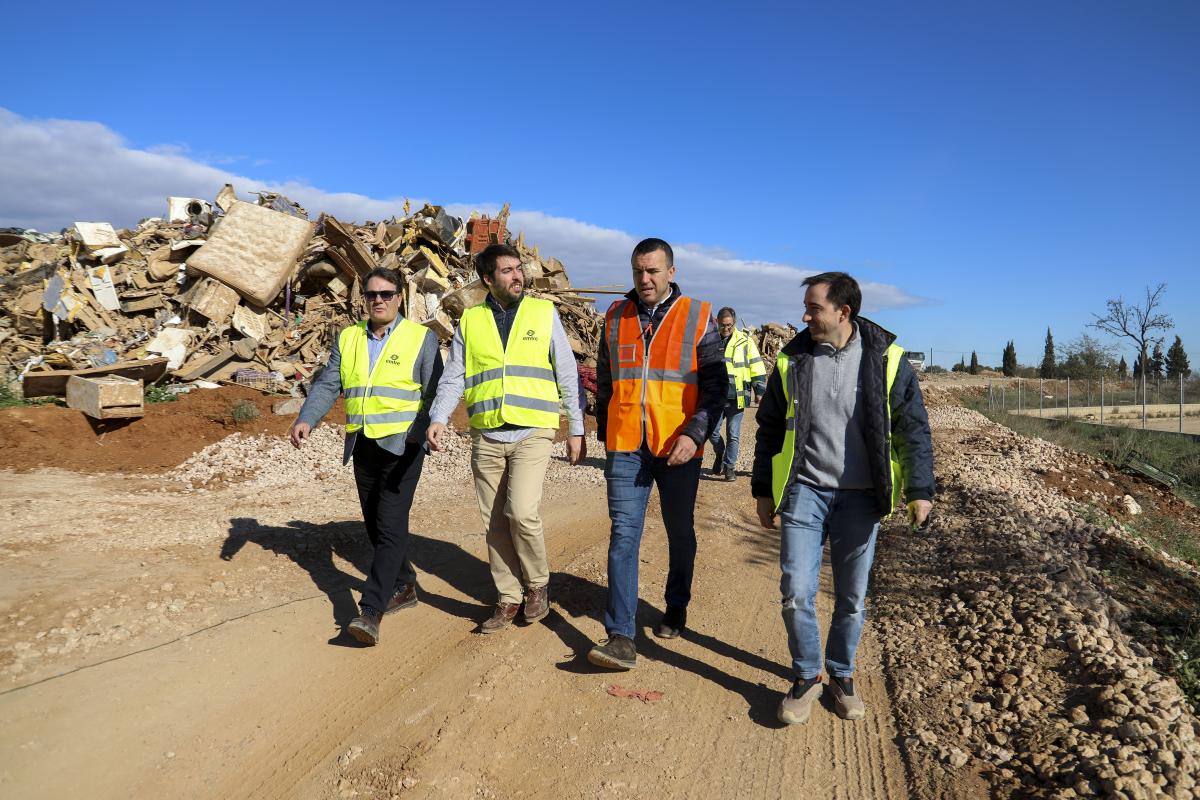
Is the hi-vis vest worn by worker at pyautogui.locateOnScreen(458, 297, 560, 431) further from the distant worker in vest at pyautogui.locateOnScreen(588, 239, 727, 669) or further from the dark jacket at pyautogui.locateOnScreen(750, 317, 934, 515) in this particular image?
the dark jacket at pyautogui.locateOnScreen(750, 317, 934, 515)

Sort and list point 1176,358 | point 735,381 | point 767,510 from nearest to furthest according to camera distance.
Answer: point 767,510
point 735,381
point 1176,358

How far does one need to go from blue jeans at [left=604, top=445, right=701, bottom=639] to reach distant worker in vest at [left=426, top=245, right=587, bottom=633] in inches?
12.5

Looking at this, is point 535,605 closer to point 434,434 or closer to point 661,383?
point 434,434

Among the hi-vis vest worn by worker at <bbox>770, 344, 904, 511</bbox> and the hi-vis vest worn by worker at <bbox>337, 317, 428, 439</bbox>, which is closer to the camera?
the hi-vis vest worn by worker at <bbox>770, 344, 904, 511</bbox>

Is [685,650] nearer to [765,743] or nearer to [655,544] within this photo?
[765,743]

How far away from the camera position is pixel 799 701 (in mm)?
3375

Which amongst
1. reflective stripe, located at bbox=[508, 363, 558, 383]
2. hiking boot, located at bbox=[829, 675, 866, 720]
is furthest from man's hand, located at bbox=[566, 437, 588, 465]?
hiking boot, located at bbox=[829, 675, 866, 720]

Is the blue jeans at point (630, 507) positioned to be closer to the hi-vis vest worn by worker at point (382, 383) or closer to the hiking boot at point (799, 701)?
the hiking boot at point (799, 701)

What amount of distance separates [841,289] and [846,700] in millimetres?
1866

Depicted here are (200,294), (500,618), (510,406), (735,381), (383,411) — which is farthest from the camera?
(200,294)

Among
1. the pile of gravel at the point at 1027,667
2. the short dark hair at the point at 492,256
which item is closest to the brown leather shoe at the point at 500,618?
the short dark hair at the point at 492,256

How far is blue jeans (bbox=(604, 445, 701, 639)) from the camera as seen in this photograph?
387 centimetres

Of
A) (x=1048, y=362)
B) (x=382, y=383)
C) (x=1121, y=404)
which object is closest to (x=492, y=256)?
(x=382, y=383)

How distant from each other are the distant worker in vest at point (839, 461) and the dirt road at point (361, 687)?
15.6 inches
